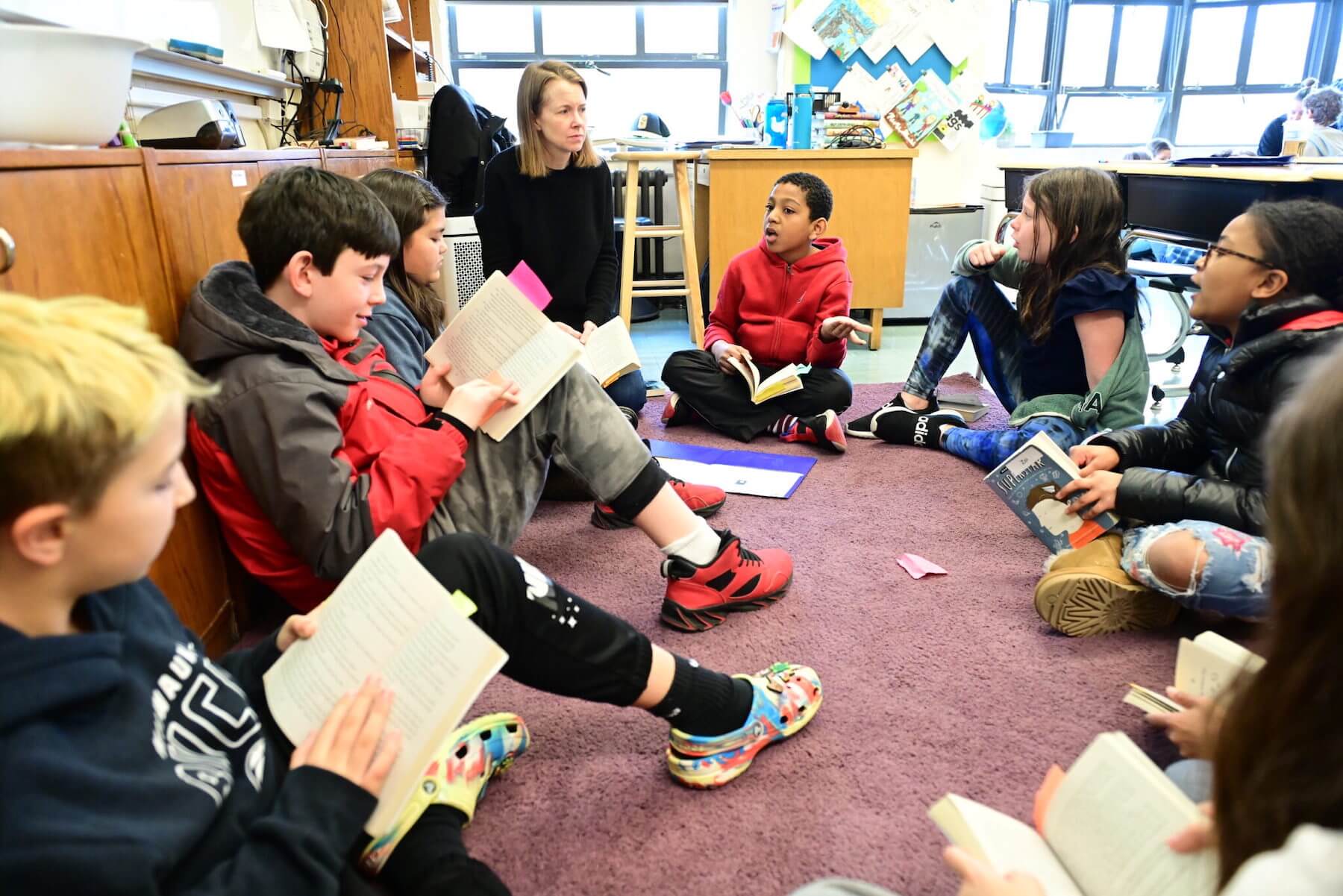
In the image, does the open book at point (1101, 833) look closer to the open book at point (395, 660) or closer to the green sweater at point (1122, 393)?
the open book at point (395, 660)

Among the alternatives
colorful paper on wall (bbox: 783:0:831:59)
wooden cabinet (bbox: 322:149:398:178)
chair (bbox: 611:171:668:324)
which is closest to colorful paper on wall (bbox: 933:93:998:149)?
colorful paper on wall (bbox: 783:0:831:59)

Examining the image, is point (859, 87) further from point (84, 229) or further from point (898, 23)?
point (84, 229)

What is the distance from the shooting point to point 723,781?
1.06m

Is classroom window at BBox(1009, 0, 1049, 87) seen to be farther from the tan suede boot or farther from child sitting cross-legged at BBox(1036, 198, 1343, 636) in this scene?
the tan suede boot

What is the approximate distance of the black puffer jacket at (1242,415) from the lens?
128cm

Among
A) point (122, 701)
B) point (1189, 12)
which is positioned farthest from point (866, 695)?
point (1189, 12)

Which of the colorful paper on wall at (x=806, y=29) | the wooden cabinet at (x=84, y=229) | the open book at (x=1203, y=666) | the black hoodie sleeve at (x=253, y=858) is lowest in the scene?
the open book at (x=1203, y=666)

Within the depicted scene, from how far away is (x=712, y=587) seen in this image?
142 centimetres

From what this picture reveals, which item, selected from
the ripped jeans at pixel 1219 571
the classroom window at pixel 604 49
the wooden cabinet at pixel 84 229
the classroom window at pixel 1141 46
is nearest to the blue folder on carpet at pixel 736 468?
the ripped jeans at pixel 1219 571

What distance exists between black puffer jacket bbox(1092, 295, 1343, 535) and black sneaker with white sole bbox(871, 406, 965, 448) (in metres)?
0.80

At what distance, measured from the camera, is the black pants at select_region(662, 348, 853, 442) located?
94.9 inches

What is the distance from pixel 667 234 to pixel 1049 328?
1685 mm

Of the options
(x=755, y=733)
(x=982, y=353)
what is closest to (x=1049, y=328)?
(x=982, y=353)

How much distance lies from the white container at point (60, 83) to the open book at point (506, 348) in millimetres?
518
